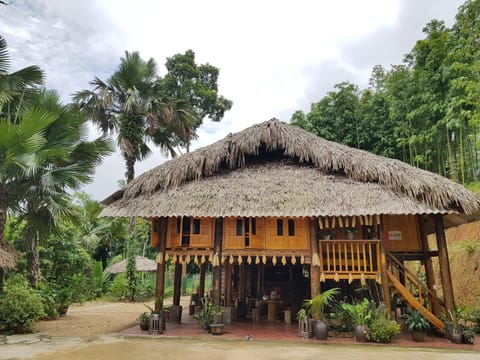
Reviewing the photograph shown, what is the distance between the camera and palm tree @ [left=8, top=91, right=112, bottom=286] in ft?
27.5

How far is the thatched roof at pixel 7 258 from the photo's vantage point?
7586 mm

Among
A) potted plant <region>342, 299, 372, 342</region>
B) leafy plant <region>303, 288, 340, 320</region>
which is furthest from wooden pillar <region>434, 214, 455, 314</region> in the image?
leafy plant <region>303, 288, 340, 320</region>

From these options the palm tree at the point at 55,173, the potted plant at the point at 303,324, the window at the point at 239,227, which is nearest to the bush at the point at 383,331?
the potted plant at the point at 303,324

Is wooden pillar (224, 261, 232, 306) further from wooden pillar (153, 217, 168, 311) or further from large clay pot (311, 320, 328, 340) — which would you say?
large clay pot (311, 320, 328, 340)

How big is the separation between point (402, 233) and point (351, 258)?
1796mm

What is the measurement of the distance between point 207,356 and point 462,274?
1036 centimetres

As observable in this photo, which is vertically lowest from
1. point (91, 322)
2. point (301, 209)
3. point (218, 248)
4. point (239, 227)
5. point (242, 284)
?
point (91, 322)

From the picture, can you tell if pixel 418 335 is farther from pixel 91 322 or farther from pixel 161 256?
pixel 91 322

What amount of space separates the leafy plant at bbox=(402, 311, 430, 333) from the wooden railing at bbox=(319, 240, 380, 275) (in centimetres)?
115

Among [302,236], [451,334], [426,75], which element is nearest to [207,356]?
[302,236]

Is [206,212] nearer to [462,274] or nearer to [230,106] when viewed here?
[462,274]

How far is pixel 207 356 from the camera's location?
6324 millimetres

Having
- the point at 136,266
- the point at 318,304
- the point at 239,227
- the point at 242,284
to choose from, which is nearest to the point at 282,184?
the point at 239,227

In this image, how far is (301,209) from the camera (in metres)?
8.21
